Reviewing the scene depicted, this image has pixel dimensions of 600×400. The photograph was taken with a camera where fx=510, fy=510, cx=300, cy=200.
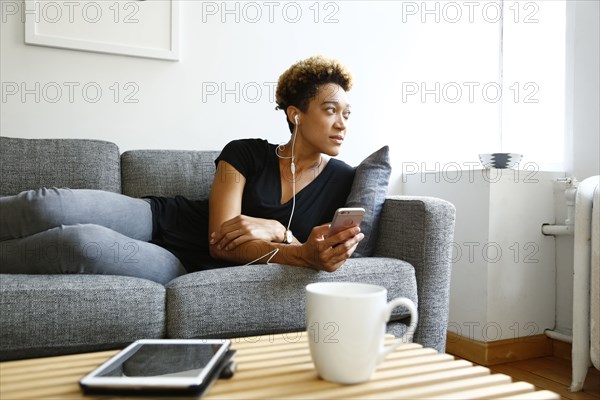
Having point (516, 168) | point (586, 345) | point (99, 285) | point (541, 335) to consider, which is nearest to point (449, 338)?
point (541, 335)

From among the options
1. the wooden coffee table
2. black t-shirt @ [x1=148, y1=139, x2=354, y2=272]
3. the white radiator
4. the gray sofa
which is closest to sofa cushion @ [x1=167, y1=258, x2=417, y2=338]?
the gray sofa

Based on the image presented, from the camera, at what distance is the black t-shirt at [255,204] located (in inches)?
61.0

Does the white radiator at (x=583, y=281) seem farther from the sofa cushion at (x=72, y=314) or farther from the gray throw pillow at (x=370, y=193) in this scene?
the sofa cushion at (x=72, y=314)

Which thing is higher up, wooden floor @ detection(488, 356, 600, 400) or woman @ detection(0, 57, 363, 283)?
woman @ detection(0, 57, 363, 283)

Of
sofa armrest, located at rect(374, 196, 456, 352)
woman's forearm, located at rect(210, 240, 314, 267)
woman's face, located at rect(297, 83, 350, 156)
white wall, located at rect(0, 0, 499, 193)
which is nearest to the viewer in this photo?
woman's forearm, located at rect(210, 240, 314, 267)

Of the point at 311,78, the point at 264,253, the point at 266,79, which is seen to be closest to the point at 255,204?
the point at 264,253

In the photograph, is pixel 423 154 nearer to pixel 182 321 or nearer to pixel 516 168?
pixel 516 168

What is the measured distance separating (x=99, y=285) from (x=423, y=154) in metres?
1.81

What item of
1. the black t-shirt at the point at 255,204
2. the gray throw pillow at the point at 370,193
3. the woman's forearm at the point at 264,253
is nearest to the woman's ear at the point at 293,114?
the black t-shirt at the point at 255,204

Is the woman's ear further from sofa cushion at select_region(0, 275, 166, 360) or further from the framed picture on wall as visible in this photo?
sofa cushion at select_region(0, 275, 166, 360)

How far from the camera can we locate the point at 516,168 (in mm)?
2049

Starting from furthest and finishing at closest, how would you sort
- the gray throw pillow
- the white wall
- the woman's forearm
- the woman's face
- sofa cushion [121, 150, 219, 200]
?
1. the white wall
2. sofa cushion [121, 150, 219, 200]
3. the woman's face
4. the gray throw pillow
5. the woman's forearm

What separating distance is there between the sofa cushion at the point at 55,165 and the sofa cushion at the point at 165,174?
0.06 meters

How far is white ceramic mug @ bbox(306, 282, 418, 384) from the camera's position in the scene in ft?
1.91
